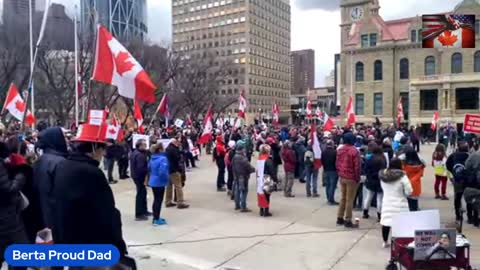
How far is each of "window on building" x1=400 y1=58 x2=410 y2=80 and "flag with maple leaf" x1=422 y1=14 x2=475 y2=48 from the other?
41.9 metres

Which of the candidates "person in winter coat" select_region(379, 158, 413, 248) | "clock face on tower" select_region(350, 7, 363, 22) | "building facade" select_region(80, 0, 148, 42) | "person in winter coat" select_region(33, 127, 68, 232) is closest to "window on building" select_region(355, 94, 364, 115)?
"clock face on tower" select_region(350, 7, 363, 22)

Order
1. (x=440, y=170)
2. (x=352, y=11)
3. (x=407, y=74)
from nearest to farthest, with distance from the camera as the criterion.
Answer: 1. (x=440, y=170)
2. (x=407, y=74)
3. (x=352, y=11)

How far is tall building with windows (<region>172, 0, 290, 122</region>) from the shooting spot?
12025cm

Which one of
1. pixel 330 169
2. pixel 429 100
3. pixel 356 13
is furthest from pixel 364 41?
pixel 330 169

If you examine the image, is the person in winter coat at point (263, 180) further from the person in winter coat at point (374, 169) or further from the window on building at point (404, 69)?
the window on building at point (404, 69)

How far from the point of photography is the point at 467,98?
55000 mm

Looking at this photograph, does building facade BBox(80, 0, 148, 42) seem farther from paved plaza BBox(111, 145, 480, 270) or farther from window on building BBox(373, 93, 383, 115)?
window on building BBox(373, 93, 383, 115)

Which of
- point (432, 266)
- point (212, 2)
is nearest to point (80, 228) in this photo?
point (432, 266)

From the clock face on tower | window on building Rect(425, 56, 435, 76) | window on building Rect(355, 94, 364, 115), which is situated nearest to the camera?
window on building Rect(425, 56, 435, 76)

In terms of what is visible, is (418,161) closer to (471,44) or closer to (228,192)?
(228,192)

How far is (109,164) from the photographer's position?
15969mm

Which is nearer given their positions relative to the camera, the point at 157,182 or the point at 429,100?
the point at 157,182

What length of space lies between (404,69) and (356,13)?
20727 millimetres

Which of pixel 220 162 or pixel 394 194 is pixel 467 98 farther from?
pixel 394 194
